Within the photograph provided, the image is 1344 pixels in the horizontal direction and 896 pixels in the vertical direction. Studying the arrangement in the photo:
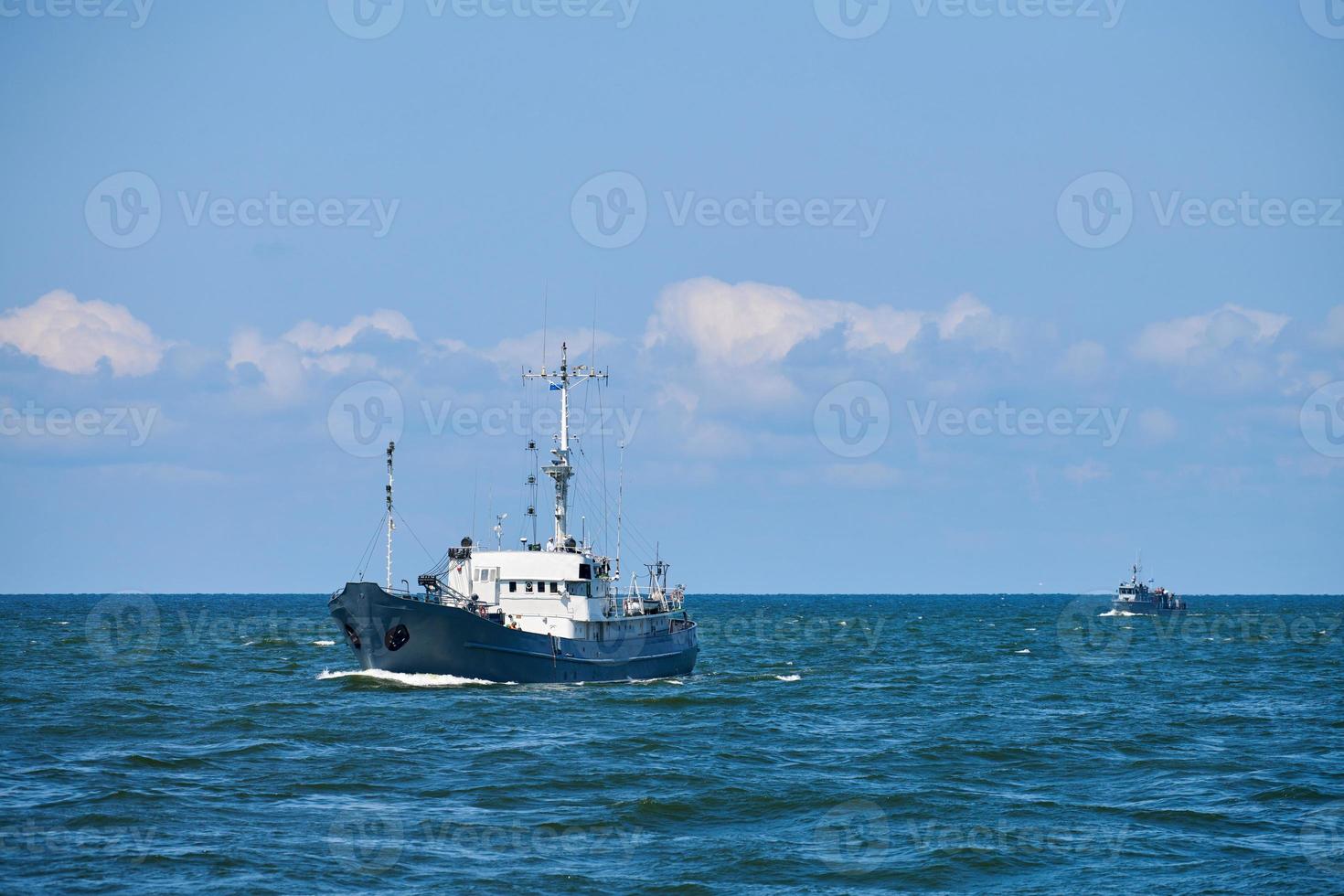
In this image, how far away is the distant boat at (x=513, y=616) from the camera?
48438 mm

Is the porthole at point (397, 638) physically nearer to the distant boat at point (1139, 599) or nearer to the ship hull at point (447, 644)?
the ship hull at point (447, 644)

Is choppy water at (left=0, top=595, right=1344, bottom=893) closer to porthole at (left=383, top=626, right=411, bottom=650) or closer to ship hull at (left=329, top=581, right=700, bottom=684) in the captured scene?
ship hull at (left=329, top=581, right=700, bottom=684)

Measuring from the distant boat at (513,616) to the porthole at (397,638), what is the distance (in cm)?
4

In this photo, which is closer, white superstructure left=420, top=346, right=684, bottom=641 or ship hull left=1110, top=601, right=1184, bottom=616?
white superstructure left=420, top=346, right=684, bottom=641

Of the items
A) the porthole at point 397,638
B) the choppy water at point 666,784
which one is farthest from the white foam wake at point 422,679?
the porthole at point 397,638

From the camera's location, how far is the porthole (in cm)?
4878

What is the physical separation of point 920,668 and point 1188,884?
51.3 m

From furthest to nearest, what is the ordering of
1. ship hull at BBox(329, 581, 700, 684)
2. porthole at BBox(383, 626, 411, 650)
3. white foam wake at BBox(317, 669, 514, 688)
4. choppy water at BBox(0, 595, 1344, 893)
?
white foam wake at BBox(317, 669, 514, 688) < porthole at BBox(383, 626, 411, 650) < ship hull at BBox(329, 581, 700, 684) < choppy water at BBox(0, 595, 1344, 893)

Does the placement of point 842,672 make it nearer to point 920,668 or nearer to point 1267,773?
point 920,668

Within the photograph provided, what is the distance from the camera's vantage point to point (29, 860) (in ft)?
79.3

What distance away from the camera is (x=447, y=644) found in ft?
160

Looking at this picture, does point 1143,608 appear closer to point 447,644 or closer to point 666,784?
point 447,644

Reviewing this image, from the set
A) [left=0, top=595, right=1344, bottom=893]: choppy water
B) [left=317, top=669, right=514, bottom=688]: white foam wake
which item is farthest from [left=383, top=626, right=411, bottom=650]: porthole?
[left=0, top=595, right=1344, bottom=893]: choppy water

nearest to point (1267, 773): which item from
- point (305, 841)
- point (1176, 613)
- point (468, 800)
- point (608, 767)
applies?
point (608, 767)
